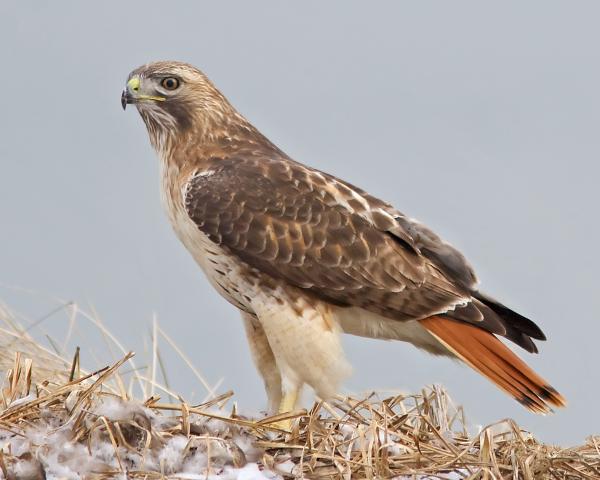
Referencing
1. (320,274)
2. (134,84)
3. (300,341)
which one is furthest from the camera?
(134,84)

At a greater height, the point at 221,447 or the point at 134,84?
the point at 134,84

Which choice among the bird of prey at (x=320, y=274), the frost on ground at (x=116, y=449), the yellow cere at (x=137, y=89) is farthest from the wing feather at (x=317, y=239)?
the frost on ground at (x=116, y=449)

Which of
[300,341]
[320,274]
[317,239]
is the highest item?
[317,239]

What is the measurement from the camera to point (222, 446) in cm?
430

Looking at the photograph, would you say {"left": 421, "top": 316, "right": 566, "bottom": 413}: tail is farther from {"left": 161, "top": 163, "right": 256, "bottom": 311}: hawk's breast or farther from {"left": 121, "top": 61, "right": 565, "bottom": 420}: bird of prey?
{"left": 161, "top": 163, "right": 256, "bottom": 311}: hawk's breast

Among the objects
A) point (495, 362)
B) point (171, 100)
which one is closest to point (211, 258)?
point (171, 100)

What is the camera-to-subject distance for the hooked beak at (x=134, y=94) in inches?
247

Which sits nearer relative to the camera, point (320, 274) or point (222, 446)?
point (222, 446)

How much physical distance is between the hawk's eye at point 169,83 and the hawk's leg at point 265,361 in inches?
48.1

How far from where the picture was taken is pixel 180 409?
14.6 feet

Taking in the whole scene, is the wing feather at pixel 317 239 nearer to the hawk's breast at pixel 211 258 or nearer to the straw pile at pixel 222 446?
the hawk's breast at pixel 211 258

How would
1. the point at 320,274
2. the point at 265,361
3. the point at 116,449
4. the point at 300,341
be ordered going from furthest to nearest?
the point at 265,361 → the point at 320,274 → the point at 300,341 → the point at 116,449

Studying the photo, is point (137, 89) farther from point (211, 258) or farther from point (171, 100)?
point (211, 258)

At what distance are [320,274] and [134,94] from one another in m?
1.39
